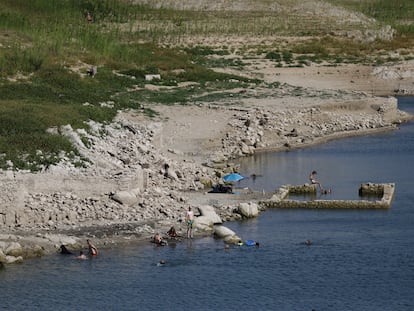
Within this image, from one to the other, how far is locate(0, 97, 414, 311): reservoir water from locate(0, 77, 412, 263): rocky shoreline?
111 cm

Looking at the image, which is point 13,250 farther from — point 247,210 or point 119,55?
point 119,55

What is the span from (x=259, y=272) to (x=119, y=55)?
39.6m

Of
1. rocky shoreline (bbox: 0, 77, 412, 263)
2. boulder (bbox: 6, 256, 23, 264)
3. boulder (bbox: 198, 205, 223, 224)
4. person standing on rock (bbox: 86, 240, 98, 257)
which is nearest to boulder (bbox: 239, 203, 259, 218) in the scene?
rocky shoreline (bbox: 0, 77, 412, 263)

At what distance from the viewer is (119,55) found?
244ft

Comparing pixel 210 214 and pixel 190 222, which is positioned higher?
pixel 190 222

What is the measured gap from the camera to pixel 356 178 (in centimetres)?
5094

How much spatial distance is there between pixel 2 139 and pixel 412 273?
50.3 ft

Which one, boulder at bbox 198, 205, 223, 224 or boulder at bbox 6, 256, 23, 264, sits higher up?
boulder at bbox 198, 205, 223, 224

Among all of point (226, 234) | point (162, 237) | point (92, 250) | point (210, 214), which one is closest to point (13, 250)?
point (92, 250)

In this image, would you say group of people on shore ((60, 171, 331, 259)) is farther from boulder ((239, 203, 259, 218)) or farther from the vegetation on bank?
the vegetation on bank

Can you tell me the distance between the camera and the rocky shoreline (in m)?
39.6

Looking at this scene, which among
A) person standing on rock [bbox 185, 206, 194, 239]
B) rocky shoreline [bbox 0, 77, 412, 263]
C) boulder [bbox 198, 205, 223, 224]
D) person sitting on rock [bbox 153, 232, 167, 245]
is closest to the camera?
person sitting on rock [bbox 153, 232, 167, 245]

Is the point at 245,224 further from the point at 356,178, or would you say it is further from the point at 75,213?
the point at 356,178

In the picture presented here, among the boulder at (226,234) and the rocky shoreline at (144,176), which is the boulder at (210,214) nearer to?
the rocky shoreline at (144,176)
